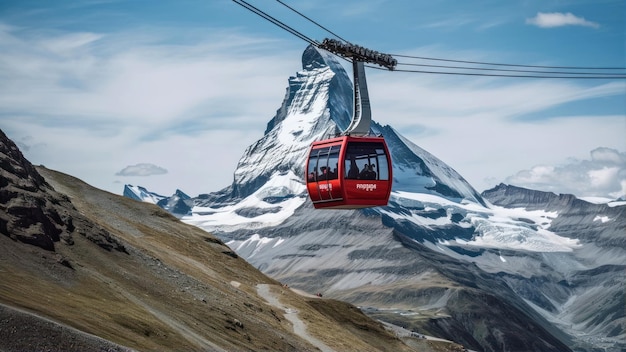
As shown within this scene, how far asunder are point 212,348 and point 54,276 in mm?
16843

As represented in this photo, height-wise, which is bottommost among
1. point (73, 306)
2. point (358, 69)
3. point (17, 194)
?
point (73, 306)

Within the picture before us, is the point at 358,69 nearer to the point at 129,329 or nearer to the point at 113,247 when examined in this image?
the point at 129,329

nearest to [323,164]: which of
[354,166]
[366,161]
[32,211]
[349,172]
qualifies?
[349,172]

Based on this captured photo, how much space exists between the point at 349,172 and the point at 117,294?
112 feet

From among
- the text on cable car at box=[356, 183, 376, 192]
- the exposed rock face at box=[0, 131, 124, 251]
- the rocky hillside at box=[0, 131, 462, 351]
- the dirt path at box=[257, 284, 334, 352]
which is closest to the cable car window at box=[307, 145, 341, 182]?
the text on cable car at box=[356, 183, 376, 192]

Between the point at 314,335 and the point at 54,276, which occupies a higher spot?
the point at 54,276

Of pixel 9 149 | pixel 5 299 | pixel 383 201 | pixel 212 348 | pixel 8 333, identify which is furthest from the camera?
pixel 9 149

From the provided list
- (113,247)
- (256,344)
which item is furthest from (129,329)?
(113,247)

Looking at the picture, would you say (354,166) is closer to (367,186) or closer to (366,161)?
(366,161)

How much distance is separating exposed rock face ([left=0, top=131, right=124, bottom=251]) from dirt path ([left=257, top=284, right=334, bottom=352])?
27.9 meters

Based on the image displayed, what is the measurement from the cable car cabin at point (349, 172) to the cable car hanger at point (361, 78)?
0.94 m

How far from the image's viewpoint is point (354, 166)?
3108 inches

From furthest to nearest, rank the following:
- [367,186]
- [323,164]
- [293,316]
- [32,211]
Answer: [293,316] < [32,211] < [323,164] < [367,186]

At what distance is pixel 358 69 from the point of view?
252 ft
